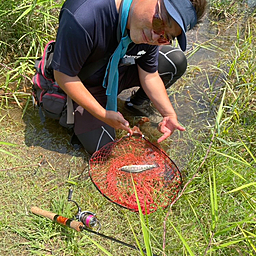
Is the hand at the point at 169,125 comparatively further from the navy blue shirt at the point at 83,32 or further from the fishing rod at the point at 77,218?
the fishing rod at the point at 77,218

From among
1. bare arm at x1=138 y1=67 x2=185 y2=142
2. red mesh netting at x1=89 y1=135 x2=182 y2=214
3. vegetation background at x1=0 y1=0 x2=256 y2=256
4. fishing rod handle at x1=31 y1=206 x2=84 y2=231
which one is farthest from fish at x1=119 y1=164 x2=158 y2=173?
fishing rod handle at x1=31 y1=206 x2=84 y2=231

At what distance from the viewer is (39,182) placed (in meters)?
2.54

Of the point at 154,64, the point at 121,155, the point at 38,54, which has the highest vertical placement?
the point at 154,64

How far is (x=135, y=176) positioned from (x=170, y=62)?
123 cm

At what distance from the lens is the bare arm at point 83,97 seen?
2191mm

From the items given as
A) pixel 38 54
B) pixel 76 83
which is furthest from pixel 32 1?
pixel 76 83

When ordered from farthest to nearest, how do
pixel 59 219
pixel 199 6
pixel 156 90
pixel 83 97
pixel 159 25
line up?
pixel 156 90 < pixel 83 97 < pixel 59 219 < pixel 199 6 < pixel 159 25

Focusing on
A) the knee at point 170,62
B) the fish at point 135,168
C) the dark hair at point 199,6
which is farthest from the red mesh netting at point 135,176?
the dark hair at point 199,6

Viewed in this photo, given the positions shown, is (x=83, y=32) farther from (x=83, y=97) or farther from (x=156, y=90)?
(x=156, y=90)

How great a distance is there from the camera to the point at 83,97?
2.28 metres

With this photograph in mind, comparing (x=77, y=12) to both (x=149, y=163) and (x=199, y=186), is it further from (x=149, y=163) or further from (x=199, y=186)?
(x=199, y=186)

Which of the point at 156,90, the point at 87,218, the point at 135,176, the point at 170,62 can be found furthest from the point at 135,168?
the point at 170,62

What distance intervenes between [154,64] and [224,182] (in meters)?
1.21

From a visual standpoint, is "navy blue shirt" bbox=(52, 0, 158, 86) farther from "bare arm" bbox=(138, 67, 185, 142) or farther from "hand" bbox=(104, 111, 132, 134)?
"bare arm" bbox=(138, 67, 185, 142)
